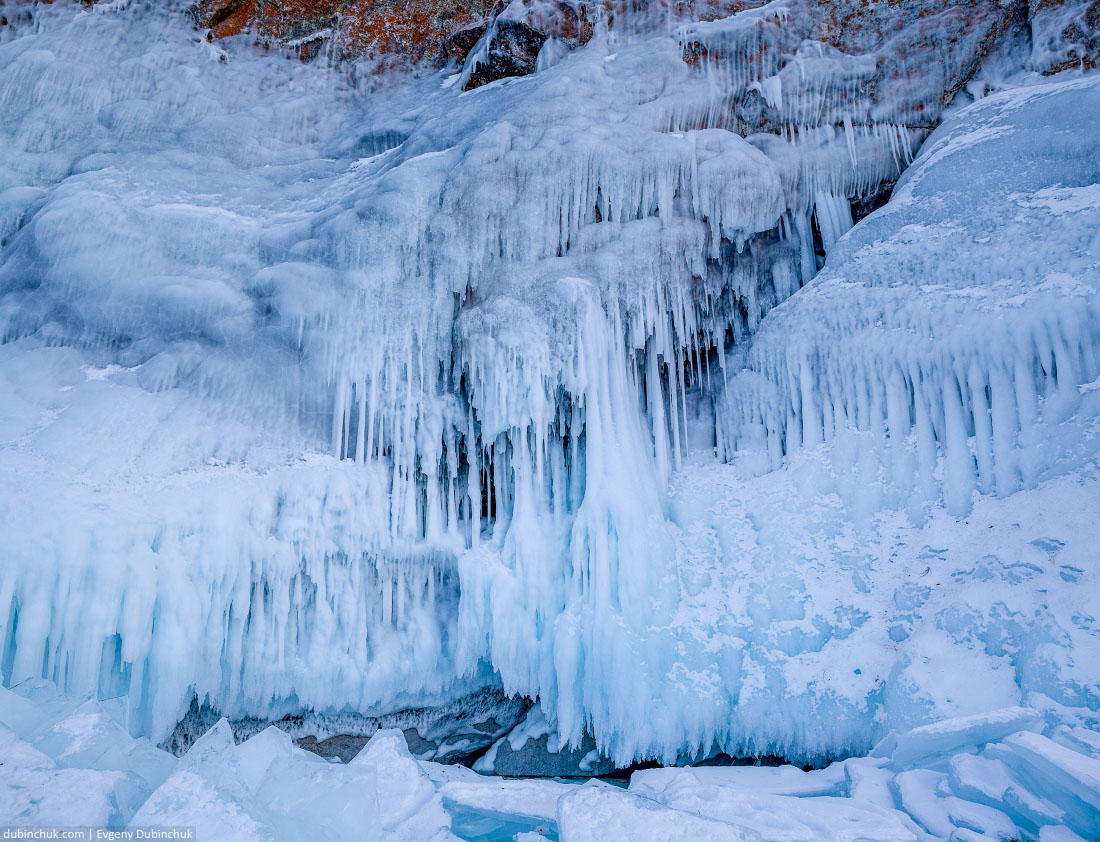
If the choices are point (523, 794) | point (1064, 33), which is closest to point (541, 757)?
point (523, 794)

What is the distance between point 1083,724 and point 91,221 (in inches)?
344

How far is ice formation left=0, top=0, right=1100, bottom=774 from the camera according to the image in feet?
17.8

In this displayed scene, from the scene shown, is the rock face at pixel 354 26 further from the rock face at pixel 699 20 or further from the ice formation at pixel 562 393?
the ice formation at pixel 562 393

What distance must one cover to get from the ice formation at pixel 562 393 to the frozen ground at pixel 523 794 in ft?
3.57

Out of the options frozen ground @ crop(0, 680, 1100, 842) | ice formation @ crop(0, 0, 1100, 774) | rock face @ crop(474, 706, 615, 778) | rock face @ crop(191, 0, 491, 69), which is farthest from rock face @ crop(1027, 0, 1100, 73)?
rock face @ crop(474, 706, 615, 778)

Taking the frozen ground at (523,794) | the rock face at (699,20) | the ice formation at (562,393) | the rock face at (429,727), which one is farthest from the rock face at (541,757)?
the rock face at (699,20)

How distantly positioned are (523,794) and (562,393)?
11.7 ft

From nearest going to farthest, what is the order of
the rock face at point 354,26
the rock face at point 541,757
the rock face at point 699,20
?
the rock face at point 699,20 → the rock face at point 541,757 → the rock face at point 354,26

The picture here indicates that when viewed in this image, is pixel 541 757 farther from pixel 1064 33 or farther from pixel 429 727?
pixel 1064 33

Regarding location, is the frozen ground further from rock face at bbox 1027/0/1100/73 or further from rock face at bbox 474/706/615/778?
rock face at bbox 1027/0/1100/73

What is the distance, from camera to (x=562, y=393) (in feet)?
21.9

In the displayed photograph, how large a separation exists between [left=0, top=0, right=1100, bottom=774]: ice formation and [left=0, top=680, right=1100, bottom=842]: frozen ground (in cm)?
109

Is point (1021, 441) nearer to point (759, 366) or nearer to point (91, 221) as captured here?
point (759, 366)

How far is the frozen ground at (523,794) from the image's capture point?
297 cm
